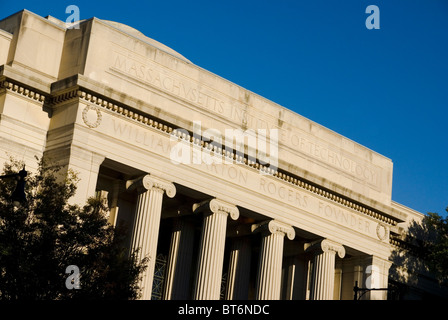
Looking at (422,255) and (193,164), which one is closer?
(193,164)

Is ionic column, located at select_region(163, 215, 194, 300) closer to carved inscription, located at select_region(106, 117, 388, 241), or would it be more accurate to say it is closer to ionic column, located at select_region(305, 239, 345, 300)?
carved inscription, located at select_region(106, 117, 388, 241)

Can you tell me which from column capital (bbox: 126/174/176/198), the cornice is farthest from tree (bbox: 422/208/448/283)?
the cornice

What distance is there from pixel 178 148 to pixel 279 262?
8.67 meters

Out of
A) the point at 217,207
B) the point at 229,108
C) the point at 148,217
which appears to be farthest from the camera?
the point at 229,108

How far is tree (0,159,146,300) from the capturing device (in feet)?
89.1

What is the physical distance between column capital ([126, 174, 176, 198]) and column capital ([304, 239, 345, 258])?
34.9 ft

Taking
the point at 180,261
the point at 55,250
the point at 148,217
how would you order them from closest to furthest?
the point at 55,250
the point at 148,217
the point at 180,261

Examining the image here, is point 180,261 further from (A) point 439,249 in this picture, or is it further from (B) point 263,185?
(A) point 439,249

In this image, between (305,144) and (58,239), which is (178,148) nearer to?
(305,144)

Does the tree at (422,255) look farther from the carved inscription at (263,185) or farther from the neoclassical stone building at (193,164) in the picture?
the carved inscription at (263,185)

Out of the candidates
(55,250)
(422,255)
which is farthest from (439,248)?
(55,250)

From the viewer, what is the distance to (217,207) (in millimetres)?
42219

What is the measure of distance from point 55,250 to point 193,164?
543 inches
